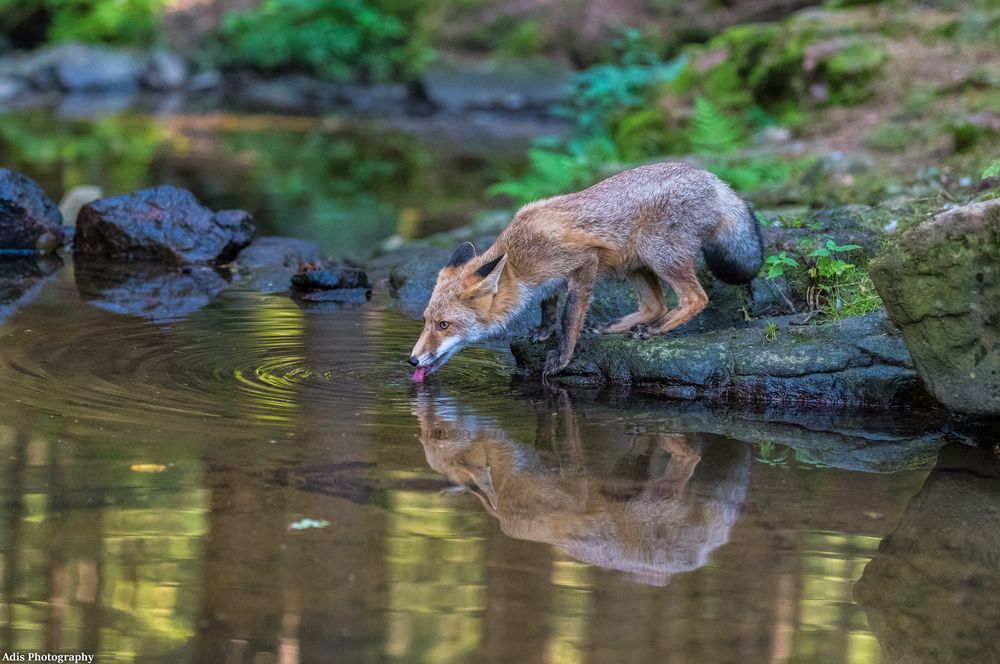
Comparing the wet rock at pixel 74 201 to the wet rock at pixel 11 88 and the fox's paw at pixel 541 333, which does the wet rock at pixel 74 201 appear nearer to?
the fox's paw at pixel 541 333

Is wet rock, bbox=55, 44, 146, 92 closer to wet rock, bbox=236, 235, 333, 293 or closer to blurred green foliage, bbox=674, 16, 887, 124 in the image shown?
blurred green foliage, bbox=674, 16, 887, 124

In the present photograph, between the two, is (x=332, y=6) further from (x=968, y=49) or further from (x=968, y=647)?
(x=968, y=647)

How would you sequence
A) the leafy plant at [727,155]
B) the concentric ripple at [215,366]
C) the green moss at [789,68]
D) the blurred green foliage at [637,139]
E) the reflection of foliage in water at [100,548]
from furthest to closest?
1. the green moss at [789,68]
2. the blurred green foliage at [637,139]
3. the leafy plant at [727,155]
4. the concentric ripple at [215,366]
5. the reflection of foliage in water at [100,548]

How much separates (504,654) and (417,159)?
20587 millimetres

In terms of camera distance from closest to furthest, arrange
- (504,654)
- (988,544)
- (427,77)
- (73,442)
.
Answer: (504,654), (988,544), (73,442), (427,77)

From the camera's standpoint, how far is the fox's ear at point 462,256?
25.9 ft

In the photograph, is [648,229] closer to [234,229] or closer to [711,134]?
[234,229]

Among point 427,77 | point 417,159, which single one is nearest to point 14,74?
point 427,77

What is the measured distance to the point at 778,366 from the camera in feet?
24.5

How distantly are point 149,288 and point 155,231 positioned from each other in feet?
5.02

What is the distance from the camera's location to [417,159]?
23.9m

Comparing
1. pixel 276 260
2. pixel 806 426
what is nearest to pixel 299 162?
pixel 276 260

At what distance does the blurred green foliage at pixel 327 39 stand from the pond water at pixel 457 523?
93.7ft

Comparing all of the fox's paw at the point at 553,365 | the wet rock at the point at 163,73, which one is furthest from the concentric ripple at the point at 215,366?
the wet rock at the point at 163,73
